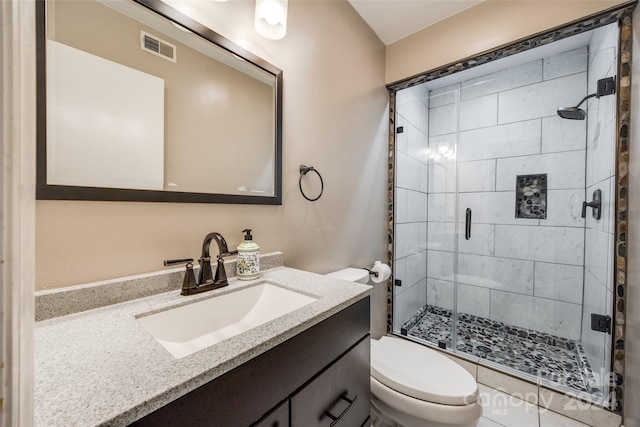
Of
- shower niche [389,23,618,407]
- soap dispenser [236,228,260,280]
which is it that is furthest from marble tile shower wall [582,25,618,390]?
soap dispenser [236,228,260,280]

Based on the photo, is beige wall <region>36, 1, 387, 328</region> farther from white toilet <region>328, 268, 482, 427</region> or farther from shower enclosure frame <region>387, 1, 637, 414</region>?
shower enclosure frame <region>387, 1, 637, 414</region>

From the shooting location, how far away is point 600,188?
170 centimetres

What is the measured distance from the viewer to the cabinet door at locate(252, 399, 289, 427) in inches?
22.9

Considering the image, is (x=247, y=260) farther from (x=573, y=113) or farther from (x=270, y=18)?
(x=573, y=113)

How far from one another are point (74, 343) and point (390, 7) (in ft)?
7.50

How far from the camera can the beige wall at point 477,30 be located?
1.49 m

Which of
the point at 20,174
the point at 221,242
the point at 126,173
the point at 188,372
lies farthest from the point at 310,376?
the point at 126,173

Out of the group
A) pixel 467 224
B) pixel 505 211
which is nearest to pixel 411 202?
pixel 467 224

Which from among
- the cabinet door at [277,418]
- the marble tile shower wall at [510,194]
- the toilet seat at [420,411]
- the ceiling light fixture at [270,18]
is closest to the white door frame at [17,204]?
the cabinet door at [277,418]

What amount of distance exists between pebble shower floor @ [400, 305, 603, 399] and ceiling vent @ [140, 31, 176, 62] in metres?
2.36

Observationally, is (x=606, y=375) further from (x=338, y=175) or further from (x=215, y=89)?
(x=215, y=89)

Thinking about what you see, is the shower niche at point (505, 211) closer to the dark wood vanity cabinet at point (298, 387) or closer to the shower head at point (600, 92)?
the shower head at point (600, 92)

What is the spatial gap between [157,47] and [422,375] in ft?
5.57

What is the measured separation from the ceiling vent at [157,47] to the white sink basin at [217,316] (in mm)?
844
